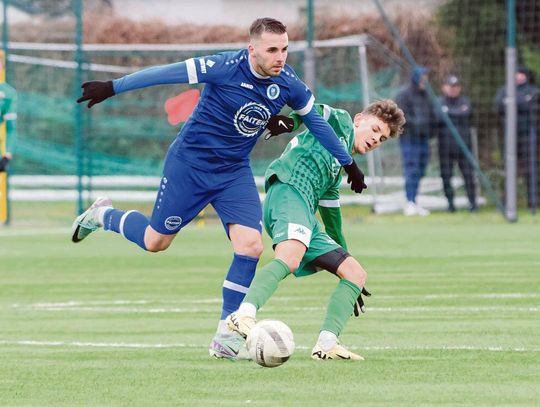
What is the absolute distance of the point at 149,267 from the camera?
15.5 meters

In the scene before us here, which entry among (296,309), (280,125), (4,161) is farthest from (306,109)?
(4,161)

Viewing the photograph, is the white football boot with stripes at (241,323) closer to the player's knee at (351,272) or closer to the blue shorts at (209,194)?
the player's knee at (351,272)

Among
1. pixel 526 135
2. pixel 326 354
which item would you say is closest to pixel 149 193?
pixel 526 135

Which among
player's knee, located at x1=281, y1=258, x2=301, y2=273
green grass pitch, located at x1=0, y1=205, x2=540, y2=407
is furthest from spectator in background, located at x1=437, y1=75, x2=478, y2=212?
player's knee, located at x1=281, y1=258, x2=301, y2=273

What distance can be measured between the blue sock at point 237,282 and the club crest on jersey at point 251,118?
775 millimetres

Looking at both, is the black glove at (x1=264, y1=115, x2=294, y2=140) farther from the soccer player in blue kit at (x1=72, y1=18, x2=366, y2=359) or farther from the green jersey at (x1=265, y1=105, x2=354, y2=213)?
the green jersey at (x1=265, y1=105, x2=354, y2=213)

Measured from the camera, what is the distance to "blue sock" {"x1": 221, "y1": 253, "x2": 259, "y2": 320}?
9.18 metres

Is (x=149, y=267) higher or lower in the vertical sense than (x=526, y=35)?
lower

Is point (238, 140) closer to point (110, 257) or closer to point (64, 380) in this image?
point (64, 380)

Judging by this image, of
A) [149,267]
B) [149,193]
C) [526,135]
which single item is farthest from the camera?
[149,193]

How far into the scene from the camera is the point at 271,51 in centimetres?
870

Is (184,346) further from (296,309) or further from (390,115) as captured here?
(296,309)

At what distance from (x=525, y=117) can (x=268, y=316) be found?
11785mm

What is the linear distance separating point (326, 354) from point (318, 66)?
58.0ft
